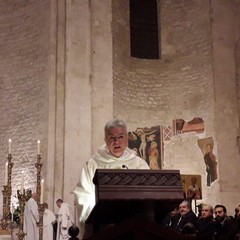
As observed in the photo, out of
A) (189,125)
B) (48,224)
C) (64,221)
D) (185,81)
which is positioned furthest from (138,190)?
(185,81)

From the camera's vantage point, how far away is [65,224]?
489 inches

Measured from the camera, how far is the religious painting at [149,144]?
16828 mm

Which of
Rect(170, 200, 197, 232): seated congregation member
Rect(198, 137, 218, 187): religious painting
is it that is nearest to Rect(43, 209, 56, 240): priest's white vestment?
Rect(170, 200, 197, 232): seated congregation member

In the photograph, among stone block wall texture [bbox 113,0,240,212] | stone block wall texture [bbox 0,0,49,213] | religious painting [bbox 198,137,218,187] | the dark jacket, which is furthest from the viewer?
stone block wall texture [bbox 113,0,240,212]

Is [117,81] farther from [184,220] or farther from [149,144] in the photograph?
[184,220]

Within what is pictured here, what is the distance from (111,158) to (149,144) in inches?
491

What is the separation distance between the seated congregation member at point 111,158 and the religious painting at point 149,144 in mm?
12068

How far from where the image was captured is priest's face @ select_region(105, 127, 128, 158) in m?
4.47

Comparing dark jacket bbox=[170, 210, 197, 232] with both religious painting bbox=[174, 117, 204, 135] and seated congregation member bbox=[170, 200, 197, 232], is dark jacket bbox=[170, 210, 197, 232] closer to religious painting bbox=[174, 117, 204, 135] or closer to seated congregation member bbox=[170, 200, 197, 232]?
seated congregation member bbox=[170, 200, 197, 232]

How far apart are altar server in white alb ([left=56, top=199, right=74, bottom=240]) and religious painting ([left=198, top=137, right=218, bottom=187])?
16.1 ft

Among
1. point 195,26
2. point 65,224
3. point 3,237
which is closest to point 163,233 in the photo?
point 3,237

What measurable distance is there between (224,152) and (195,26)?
14.3ft

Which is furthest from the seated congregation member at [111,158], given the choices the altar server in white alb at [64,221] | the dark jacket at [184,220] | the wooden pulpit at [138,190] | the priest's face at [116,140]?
the altar server in white alb at [64,221]

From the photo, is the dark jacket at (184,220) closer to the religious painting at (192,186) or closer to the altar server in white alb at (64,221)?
the altar server in white alb at (64,221)
